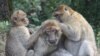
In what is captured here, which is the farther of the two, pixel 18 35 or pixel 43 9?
pixel 43 9

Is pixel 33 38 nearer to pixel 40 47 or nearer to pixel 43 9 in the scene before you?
pixel 40 47

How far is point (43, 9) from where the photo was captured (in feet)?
47.9

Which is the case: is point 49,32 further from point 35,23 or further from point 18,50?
point 35,23

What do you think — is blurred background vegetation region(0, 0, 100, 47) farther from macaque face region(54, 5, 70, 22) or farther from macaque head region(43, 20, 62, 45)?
macaque head region(43, 20, 62, 45)

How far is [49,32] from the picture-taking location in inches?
277

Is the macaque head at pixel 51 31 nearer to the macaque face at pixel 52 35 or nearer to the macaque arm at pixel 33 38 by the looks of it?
the macaque face at pixel 52 35

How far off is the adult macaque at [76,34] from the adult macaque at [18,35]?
77cm

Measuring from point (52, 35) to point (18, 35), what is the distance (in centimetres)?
129

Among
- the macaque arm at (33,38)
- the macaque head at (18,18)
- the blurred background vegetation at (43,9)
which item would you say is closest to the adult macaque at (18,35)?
the macaque head at (18,18)

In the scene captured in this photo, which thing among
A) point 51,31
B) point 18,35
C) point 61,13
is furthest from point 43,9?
point 51,31

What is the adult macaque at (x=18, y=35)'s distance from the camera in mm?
8039

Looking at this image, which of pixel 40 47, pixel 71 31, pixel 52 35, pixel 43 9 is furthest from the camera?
pixel 43 9

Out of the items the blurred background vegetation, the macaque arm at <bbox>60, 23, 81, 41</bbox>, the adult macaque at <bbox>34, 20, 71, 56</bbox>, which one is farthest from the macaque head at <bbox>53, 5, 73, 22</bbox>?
the blurred background vegetation

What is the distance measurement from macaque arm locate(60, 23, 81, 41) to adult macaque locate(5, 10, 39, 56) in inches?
30.2
